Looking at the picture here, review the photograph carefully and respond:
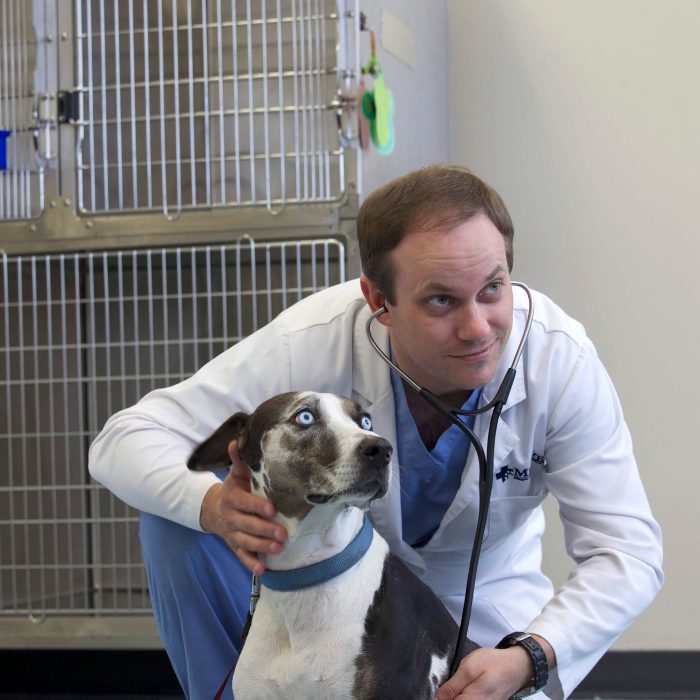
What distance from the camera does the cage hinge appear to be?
6.13 feet

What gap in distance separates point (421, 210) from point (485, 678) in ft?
2.19

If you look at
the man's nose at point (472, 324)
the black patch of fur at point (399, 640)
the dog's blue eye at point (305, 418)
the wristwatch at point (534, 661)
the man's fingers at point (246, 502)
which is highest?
the man's nose at point (472, 324)

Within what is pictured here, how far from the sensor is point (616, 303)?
7.38ft

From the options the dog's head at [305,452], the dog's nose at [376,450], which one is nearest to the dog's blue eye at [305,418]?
the dog's head at [305,452]

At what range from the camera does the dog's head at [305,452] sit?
96 cm

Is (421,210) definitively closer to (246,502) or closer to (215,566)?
(246,502)

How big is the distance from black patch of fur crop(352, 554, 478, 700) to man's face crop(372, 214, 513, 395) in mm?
309

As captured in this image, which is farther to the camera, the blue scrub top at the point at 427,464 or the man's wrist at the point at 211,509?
Answer: the blue scrub top at the point at 427,464

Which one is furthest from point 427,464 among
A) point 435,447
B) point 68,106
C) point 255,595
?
point 68,106

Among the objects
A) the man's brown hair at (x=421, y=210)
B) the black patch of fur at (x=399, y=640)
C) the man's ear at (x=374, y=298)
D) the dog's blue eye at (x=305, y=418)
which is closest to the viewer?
the black patch of fur at (x=399, y=640)

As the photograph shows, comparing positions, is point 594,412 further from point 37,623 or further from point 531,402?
point 37,623

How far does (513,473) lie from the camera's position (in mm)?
1344

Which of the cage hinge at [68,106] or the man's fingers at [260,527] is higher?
the cage hinge at [68,106]

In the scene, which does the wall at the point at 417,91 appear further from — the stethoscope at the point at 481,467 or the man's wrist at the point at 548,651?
the man's wrist at the point at 548,651
